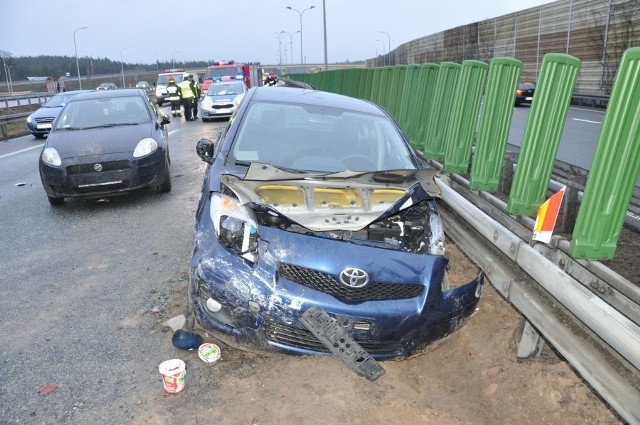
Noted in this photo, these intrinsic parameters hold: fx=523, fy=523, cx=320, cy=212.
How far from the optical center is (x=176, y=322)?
3932 millimetres

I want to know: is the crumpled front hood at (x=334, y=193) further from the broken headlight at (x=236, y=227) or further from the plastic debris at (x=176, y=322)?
the plastic debris at (x=176, y=322)

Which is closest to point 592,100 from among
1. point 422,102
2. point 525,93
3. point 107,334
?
point 525,93

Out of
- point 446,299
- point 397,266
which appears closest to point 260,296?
point 397,266

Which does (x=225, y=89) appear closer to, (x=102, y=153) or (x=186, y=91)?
(x=186, y=91)

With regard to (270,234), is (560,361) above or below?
below

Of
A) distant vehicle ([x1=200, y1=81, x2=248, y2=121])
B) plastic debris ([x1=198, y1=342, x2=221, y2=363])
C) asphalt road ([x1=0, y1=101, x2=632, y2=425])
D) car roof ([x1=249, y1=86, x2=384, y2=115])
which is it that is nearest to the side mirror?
car roof ([x1=249, y1=86, x2=384, y2=115])

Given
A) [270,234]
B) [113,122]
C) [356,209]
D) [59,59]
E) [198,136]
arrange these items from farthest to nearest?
[59,59], [198,136], [113,122], [356,209], [270,234]

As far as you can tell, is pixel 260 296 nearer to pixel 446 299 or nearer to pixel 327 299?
pixel 327 299

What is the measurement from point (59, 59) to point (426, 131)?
545 feet

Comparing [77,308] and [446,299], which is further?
[77,308]

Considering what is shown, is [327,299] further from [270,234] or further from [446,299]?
[446,299]

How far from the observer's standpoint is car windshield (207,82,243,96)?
70.2 ft

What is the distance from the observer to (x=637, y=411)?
6.64 ft

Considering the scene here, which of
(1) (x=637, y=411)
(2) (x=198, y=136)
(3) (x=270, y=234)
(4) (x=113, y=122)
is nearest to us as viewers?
(1) (x=637, y=411)
